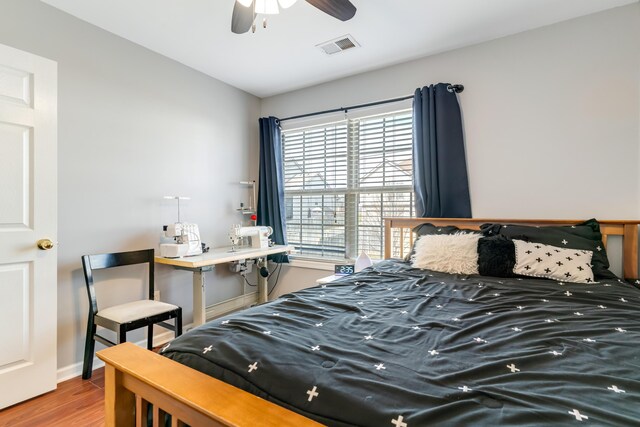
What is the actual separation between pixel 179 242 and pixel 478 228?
2.35 m

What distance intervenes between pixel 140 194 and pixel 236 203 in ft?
3.41

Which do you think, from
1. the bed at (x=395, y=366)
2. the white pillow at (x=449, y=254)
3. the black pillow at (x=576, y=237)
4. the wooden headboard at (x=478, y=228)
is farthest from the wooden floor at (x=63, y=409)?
the black pillow at (x=576, y=237)

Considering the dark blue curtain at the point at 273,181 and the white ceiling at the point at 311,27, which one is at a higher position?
the white ceiling at the point at 311,27

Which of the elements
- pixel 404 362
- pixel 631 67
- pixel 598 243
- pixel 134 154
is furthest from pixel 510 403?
pixel 134 154

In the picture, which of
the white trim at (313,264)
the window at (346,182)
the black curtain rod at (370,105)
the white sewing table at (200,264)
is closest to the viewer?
the white sewing table at (200,264)

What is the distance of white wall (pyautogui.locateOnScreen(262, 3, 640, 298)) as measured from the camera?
6.67ft

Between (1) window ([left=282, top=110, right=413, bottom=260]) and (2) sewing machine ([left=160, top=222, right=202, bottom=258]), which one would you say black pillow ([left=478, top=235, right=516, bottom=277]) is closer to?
(1) window ([left=282, top=110, right=413, bottom=260])

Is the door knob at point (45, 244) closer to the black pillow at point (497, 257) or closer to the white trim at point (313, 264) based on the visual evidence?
the white trim at point (313, 264)

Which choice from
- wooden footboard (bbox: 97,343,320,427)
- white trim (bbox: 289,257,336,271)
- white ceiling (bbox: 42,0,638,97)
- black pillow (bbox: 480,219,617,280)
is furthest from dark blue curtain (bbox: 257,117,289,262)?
wooden footboard (bbox: 97,343,320,427)

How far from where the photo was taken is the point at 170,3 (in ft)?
6.48

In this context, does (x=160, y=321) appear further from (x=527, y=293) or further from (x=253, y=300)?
(x=527, y=293)

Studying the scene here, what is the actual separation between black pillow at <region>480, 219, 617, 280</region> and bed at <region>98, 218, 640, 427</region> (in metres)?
0.47

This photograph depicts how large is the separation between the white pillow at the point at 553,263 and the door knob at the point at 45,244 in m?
2.79

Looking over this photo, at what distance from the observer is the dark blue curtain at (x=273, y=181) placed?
11.1ft
